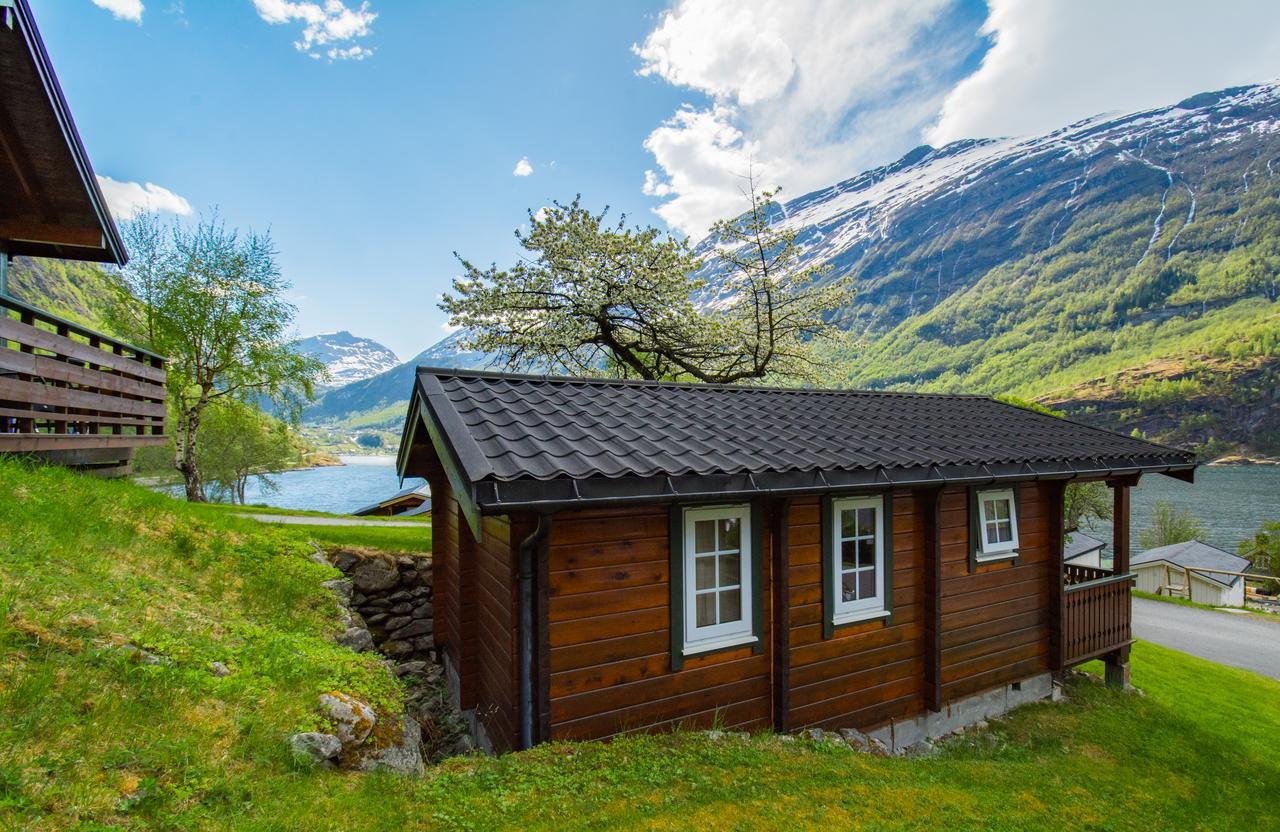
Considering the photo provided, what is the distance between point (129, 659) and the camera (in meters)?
3.05

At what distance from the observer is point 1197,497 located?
67.1m

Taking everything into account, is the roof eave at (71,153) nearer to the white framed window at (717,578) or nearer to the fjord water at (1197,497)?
the white framed window at (717,578)

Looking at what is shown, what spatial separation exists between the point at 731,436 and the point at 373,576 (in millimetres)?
7475

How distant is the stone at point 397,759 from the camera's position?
3.21 m

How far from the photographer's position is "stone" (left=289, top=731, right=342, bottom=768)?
293cm

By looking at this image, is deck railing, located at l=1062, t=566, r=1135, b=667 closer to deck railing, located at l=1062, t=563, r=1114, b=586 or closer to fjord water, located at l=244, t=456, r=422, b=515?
deck railing, located at l=1062, t=563, r=1114, b=586

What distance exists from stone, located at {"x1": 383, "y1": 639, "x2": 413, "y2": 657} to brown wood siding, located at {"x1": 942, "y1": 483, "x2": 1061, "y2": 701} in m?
8.01

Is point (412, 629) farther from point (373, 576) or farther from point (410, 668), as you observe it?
point (410, 668)

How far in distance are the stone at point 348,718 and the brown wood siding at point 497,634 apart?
4.01 feet

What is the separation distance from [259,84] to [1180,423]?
388ft

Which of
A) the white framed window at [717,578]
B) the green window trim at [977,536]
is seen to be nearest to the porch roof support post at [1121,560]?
the green window trim at [977,536]

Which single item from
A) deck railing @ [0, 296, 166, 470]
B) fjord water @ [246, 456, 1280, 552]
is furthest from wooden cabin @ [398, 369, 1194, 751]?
fjord water @ [246, 456, 1280, 552]

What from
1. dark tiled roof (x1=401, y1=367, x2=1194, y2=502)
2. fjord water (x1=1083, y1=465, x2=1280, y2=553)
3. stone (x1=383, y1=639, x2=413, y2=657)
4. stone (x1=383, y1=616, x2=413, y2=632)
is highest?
dark tiled roof (x1=401, y1=367, x2=1194, y2=502)

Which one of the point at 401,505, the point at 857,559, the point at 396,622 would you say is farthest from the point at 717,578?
the point at 401,505
